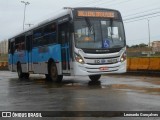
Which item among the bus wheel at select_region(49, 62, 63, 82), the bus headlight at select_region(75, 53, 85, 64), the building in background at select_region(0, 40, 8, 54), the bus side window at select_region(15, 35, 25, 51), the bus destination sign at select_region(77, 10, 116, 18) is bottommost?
the bus wheel at select_region(49, 62, 63, 82)

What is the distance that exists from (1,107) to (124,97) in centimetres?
378

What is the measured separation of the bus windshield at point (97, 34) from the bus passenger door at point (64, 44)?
0.83 metres

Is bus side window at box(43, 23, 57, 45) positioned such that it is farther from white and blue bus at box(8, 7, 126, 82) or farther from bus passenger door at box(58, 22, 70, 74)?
bus passenger door at box(58, 22, 70, 74)

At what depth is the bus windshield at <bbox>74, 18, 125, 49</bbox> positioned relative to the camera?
18078 millimetres

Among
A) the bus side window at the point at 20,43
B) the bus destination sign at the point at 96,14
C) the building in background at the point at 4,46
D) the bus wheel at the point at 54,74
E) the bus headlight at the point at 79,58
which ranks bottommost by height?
the bus wheel at the point at 54,74

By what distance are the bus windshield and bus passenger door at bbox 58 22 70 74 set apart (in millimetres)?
833

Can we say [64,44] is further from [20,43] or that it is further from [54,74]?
[20,43]

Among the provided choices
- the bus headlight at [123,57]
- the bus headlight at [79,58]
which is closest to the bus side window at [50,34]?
the bus headlight at [79,58]

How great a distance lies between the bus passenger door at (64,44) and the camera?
61.6 ft

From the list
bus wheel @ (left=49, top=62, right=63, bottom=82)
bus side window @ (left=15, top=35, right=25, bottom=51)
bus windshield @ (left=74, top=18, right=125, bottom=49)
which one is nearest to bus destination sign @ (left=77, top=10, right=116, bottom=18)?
bus windshield @ (left=74, top=18, right=125, bottom=49)

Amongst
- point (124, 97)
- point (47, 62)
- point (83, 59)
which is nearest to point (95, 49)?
point (83, 59)

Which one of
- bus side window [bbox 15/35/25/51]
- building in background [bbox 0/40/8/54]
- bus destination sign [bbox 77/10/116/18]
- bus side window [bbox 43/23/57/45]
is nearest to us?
bus destination sign [bbox 77/10/116/18]

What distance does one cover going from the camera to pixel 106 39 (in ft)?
60.1

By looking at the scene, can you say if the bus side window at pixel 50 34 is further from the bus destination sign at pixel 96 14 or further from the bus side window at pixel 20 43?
the bus side window at pixel 20 43
